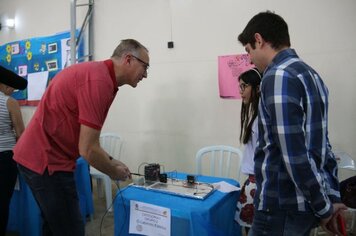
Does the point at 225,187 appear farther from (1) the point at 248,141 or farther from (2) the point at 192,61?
(2) the point at 192,61

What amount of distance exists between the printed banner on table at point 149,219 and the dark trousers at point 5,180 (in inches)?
39.0

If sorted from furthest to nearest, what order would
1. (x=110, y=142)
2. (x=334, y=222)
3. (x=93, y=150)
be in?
(x=110, y=142)
(x=93, y=150)
(x=334, y=222)

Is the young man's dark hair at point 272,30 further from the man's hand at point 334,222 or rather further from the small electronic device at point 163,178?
the small electronic device at point 163,178

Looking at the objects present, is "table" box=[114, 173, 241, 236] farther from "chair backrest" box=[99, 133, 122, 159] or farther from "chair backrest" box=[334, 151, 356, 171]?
"chair backrest" box=[99, 133, 122, 159]

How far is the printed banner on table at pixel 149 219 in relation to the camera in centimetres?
138

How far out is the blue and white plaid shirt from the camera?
865mm

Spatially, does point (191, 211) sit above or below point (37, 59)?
below

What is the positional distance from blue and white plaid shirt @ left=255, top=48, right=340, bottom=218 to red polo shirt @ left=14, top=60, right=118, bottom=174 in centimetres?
70

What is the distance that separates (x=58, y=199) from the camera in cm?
132

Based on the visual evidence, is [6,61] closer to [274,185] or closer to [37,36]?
[37,36]

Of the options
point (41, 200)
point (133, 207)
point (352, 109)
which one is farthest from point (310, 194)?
point (352, 109)

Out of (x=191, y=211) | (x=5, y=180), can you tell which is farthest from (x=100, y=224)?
(x=191, y=211)

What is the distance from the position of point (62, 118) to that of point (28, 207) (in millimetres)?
1132

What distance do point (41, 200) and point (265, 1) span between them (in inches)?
88.7
